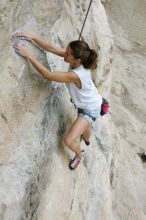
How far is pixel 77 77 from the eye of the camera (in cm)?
362

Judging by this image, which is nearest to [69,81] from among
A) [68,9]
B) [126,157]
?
[68,9]

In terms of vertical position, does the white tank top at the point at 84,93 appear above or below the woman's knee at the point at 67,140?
above

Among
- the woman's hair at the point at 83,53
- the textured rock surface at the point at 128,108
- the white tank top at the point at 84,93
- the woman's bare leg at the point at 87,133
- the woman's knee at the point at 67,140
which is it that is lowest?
the textured rock surface at the point at 128,108

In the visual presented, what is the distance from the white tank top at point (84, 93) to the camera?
144 inches

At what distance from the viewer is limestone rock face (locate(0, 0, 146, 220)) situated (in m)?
3.30

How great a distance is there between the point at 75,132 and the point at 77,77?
52 cm

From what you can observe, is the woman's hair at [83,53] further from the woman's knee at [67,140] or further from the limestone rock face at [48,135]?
the woman's knee at [67,140]

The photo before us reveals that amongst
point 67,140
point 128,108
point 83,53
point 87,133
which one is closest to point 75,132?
point 67,140

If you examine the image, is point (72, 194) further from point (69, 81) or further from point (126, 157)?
point (126, 157)

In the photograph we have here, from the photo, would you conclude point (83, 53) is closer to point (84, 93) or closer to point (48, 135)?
point (84, 93)

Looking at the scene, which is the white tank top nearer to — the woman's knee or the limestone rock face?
the limestone rock face

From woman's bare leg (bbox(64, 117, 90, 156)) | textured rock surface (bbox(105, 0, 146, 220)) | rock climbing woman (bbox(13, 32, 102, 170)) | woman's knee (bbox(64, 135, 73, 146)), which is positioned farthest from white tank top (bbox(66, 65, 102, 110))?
textured rock surface (bbox(105, 0, 146, 220))

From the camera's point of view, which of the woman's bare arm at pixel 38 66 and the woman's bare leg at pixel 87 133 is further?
the woman's bare leg at pixel 87 133

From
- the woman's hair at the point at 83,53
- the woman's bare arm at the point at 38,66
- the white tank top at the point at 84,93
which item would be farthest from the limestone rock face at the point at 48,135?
the woman's hair at the point at 83,53
